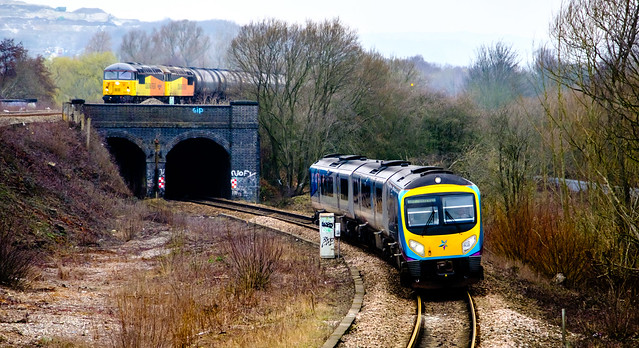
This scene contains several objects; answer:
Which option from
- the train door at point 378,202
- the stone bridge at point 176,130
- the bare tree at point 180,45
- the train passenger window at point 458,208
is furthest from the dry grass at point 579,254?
the bare tree at point 180,45

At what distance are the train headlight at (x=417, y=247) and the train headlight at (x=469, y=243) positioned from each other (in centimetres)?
81

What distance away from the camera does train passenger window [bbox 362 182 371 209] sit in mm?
18422

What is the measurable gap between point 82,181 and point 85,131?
7156mm

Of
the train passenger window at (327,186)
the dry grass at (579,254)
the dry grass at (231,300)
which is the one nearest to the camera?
the dry grass at (231,300)

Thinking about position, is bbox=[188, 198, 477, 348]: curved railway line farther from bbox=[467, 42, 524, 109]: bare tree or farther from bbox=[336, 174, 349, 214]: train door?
bbox=[467, 42, 524, 109]: bare tree

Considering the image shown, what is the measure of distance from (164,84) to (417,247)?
1376 inches

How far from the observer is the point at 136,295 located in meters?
13.7

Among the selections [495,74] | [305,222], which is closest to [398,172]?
[305,222]

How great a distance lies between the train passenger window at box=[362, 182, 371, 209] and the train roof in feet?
0.86

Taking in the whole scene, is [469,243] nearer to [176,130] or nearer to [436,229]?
[436,229]

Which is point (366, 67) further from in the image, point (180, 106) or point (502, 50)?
point (502, 50)

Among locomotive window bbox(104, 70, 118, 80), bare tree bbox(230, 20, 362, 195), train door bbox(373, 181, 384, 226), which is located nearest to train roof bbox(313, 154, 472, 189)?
train door bbox(373, 181, 384, 226)

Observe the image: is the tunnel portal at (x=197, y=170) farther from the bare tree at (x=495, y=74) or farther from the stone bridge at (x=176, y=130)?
the bare tree at (x=495, y=74)

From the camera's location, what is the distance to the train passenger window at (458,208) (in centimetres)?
1442
